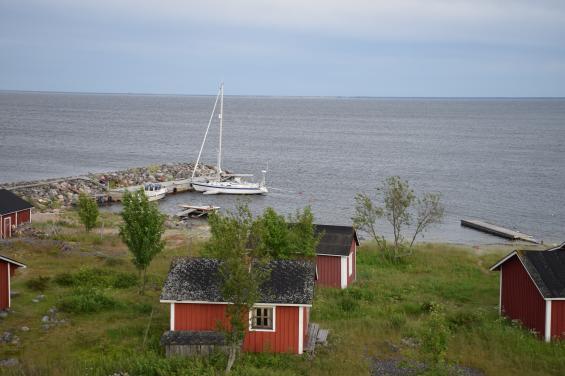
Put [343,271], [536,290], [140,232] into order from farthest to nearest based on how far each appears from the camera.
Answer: [343,271]
[140,232]
[536,290]

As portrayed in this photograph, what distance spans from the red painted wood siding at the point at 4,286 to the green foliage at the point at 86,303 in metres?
1.91

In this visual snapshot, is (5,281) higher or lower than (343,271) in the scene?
higher

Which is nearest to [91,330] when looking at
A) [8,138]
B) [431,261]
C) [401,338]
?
[401,338]

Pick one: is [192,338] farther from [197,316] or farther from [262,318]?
[262,318]

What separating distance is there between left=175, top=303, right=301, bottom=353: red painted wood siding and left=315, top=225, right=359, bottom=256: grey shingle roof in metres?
9.47

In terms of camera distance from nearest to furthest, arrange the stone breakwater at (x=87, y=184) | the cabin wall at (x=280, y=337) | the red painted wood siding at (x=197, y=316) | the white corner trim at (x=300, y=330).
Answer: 1. the white corner trim at (x=300, y=330)
2. the cabin wall at (x=280, y=337)
3. the red painted wood siding at (x=197, y=316)
4. the stone breakwater at (x=87, y=184)

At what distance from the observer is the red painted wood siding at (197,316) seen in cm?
2362

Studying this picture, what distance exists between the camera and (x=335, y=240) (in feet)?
112

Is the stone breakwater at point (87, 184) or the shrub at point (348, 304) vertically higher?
the stone breakwater at point (87, 184)

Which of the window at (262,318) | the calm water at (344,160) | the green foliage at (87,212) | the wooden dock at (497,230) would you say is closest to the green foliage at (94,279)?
the window at (262,318)

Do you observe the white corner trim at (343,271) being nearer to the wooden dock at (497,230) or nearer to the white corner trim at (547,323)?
the white corner trim at (547,323)

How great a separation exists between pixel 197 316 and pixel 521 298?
12.3m

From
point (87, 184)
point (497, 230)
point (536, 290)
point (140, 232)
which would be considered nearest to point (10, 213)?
point (140, 232)

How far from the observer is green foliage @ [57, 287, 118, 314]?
88.6 ft
